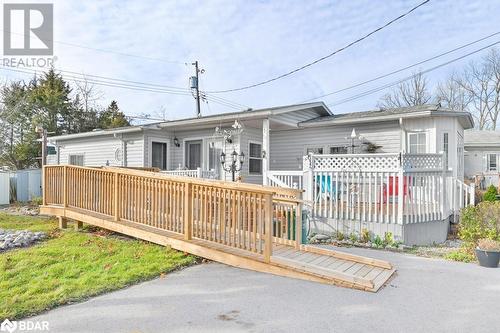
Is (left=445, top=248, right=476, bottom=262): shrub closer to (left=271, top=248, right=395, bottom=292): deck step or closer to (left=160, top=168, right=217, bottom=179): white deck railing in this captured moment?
(left=271, top=248, right=395, bottom=292): deck step

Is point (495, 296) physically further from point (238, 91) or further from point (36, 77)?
point (36, 77)

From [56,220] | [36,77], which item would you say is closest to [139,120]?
[36,77]

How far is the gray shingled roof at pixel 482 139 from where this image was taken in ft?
67.6

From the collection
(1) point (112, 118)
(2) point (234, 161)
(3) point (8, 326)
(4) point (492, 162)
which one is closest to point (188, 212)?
(3) point (8, 326)

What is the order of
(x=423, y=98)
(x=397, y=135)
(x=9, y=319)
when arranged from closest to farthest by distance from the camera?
(x=9, y=319), (x=397, y=135), (x=423, y=98)

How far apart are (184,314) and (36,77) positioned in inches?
1132

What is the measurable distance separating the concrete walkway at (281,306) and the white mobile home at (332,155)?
229cm

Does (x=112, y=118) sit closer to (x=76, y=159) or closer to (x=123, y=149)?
(x=76, y=159)

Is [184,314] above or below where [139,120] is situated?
below

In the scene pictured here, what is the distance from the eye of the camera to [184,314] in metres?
3.27

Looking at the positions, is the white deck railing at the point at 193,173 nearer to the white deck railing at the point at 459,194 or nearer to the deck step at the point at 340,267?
the deck step at the point at 340,267

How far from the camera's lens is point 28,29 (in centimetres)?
1131

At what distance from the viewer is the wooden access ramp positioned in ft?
14.9

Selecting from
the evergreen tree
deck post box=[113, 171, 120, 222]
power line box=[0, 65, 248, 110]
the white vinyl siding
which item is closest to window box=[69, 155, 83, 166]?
the white vinyl siding
